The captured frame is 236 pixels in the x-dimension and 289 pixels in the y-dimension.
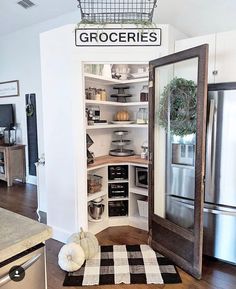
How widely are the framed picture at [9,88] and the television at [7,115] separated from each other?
0.27 meters

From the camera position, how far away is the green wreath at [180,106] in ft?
7.97

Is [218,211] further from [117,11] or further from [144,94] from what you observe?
[117,11]

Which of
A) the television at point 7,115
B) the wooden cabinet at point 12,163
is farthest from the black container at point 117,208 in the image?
the television at point 7,115

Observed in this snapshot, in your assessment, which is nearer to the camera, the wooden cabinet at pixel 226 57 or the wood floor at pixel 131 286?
the wood floor at pixel 131 286

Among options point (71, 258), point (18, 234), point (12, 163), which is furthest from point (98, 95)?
point (12, 163)

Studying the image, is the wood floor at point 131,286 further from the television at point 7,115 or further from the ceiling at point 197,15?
the ceiling at point 197,15

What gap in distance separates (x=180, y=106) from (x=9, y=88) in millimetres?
4423

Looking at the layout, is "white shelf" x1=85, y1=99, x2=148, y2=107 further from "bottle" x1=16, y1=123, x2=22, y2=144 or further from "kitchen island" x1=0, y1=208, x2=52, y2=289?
"bottle" x1=16, y1=123, x2=22, y2=144

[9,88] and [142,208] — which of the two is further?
[9,88]

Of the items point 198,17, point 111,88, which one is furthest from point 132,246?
point 198,17

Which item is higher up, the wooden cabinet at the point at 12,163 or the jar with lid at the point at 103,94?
the jar with lid at the point at 103,94

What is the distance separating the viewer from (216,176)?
97.0 inches

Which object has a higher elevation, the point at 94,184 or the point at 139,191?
the point at 94,184

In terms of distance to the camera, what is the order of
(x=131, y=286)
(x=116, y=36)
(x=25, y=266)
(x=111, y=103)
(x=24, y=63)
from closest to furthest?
1. (x=25, y=266)
2. (x=131, y=286)
3. (x=116, y=36)
4. (x=111, y=103)
5. (x=24, y=63)
